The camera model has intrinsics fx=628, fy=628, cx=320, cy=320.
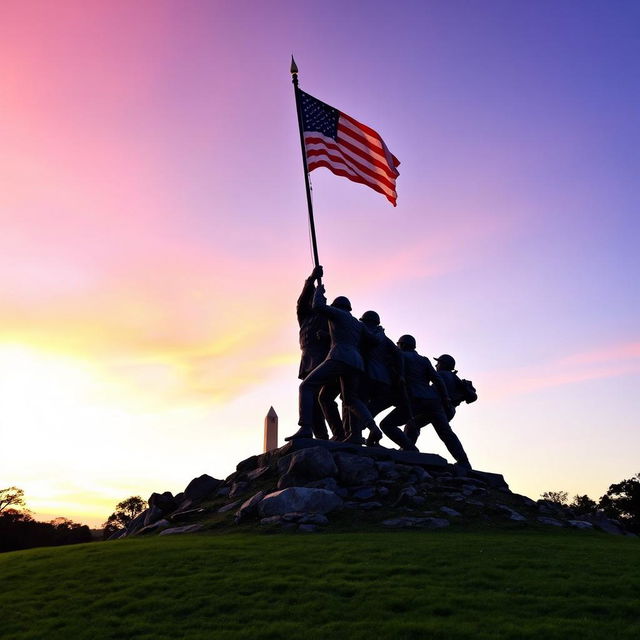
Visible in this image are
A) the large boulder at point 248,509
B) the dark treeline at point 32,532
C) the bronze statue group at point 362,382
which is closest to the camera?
the large boulder at point 248,509

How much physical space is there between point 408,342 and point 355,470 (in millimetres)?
5711

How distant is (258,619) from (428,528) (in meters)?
5.98

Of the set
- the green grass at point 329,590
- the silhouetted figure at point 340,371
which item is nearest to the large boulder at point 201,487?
the silhouetted figure at point 340,371

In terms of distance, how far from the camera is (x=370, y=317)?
56.8ft

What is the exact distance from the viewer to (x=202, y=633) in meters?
5.67

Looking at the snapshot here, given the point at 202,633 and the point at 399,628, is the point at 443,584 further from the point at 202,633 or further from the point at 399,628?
the point at 202,633

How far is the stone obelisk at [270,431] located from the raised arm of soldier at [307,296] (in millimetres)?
4798

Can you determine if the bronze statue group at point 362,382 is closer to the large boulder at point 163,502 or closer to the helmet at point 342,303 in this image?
the helmet at point 342,303

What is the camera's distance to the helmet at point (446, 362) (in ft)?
65.3

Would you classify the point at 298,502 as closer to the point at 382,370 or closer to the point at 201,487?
the point at 201,487

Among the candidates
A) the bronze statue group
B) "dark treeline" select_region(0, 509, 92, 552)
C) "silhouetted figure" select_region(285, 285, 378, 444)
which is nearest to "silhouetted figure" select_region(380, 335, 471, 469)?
the bronze statue group

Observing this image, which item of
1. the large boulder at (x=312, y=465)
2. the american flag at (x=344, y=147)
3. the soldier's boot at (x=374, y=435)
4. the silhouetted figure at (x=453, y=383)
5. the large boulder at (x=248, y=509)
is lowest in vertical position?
the large boulder at (x=248, y=509)

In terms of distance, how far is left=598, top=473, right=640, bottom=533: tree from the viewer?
3728 cm

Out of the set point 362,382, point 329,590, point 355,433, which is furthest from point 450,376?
point 329,590
